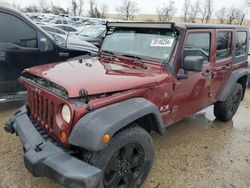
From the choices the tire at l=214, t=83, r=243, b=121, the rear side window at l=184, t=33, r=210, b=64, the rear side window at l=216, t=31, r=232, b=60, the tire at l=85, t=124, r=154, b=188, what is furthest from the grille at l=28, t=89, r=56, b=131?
the tire at l=214, t=83, r=243, b=121

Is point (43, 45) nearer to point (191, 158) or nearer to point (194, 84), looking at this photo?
point (194, 84)

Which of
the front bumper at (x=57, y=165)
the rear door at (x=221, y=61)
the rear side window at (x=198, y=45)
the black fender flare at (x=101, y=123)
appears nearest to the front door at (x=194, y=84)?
the rear side window at (x=198, y=45)

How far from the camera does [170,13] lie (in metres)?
54.6

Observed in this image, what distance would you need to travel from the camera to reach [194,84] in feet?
12.2

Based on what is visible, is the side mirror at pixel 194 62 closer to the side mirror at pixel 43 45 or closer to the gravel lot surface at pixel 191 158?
the gravel lot surface at pixel 191 158

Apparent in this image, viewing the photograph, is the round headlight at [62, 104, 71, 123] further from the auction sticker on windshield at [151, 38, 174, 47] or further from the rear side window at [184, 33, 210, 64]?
the rear side window at [184, 33, 210, 64]

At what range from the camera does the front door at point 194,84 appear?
348 centimetres

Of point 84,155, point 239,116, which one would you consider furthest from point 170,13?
point 84,155

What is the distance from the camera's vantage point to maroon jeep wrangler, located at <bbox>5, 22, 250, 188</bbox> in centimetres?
232

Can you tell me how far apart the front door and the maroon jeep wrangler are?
0.01m

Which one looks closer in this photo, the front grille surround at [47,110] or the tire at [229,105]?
the front grille surround at [47,110]

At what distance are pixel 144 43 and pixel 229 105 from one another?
2320mm

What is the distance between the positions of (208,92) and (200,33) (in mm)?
936

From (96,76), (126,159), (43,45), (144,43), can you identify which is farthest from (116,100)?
(43,45)
